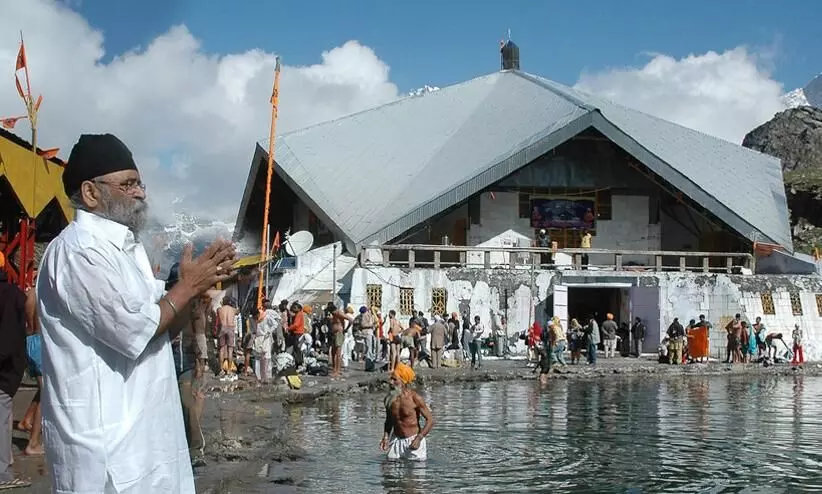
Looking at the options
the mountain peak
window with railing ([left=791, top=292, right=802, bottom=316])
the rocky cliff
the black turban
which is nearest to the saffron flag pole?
the black turban

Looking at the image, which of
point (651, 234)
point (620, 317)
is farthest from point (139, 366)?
point (651, 234)

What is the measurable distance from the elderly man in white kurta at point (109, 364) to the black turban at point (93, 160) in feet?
0.43

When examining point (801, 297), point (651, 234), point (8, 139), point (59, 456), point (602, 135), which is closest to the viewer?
point (59, 456)

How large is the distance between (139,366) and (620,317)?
27345 millimetres

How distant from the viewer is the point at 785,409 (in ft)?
50.0

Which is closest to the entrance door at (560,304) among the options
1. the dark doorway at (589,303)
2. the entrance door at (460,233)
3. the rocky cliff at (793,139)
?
the dark doorway at (589,303)

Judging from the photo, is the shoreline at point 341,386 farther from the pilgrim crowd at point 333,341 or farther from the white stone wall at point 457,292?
the white stone wall at point 457,292

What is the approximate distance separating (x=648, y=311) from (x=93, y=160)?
1021 inches

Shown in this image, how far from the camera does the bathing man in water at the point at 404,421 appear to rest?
9.45 meters

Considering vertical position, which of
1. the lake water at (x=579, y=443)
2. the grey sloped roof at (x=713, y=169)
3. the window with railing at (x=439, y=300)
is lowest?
the lake water at (x=579, y=443)

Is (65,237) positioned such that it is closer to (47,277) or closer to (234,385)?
(47,277)

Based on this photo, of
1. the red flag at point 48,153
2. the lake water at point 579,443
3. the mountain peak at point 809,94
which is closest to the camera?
the lake water at point 579,443

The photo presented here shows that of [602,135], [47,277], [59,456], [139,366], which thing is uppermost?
[602,135]

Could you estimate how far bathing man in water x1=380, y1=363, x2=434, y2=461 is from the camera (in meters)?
9.45
